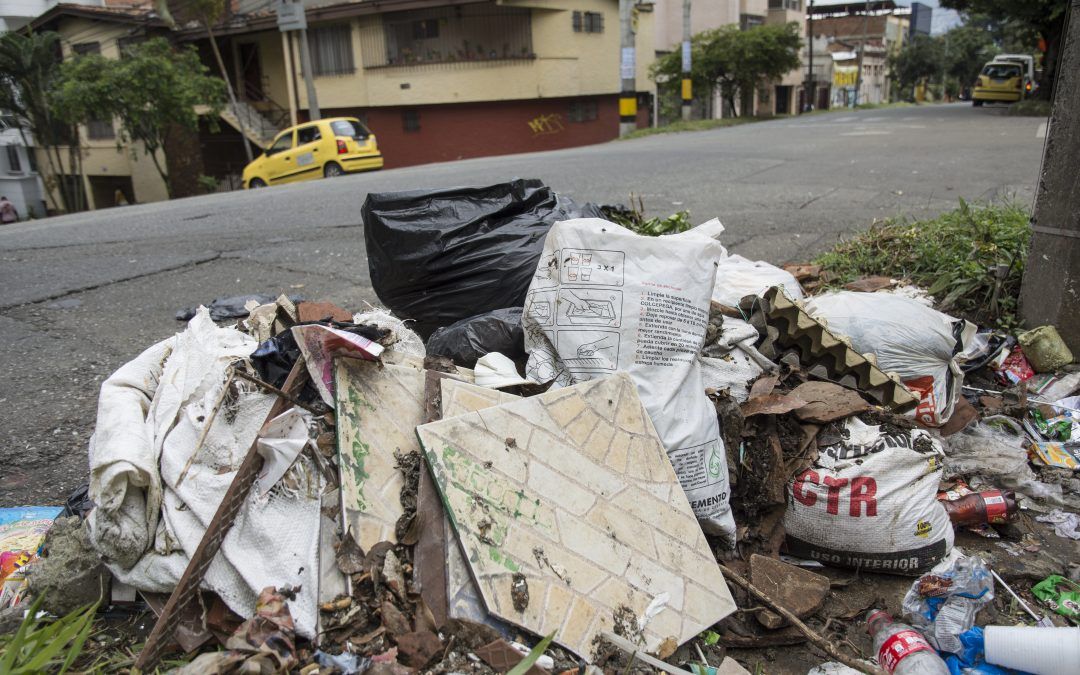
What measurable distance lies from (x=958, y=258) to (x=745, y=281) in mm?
1257

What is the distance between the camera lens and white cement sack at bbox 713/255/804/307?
120 inches

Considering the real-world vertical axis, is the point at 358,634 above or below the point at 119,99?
below

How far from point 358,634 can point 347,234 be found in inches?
→ 174

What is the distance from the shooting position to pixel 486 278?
2.82 m

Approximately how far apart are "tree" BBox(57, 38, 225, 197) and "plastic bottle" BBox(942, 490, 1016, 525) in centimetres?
2006

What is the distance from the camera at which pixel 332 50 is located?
940 inches

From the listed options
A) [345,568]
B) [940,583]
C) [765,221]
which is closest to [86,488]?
[345,568]

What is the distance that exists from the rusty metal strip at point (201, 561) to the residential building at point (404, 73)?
72.5 feet

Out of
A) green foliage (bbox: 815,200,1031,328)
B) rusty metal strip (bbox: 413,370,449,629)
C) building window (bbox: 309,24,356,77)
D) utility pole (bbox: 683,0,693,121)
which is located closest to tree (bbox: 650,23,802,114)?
utility pole (bbox: 683,0,693,121)

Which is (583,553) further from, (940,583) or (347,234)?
(347,234)

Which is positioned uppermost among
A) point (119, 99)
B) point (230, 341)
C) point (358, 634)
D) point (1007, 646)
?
point (119, 99)

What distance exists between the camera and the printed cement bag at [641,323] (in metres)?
2.09

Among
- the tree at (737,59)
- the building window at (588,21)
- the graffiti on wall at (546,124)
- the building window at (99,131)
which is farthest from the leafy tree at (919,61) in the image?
the building window at (99,131)

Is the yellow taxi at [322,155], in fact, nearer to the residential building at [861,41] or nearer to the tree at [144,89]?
the tree at [144,89]
